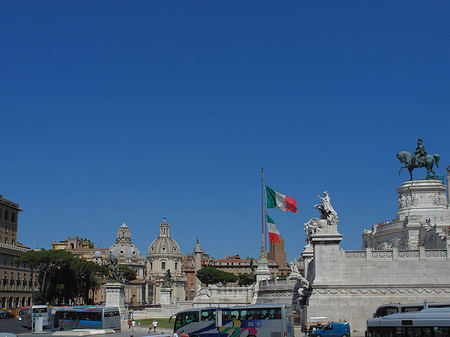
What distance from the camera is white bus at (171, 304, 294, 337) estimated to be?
3061cm

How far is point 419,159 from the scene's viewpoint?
212 ft

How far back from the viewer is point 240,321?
3106cm

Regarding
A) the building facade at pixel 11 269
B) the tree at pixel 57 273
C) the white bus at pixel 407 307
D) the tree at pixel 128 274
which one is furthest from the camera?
the tree at pixel 128 274

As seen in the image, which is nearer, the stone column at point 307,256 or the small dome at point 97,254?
the stone column at point 307,256

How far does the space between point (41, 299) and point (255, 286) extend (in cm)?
4662

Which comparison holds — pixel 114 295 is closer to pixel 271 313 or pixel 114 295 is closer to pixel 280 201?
pixel 280 201

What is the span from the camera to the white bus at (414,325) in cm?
2361

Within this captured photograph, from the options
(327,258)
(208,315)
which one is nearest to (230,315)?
(208,315)

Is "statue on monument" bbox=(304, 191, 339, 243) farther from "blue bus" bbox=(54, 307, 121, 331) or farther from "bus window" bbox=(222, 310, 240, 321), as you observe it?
"blue bus" bbox=(54, 307, 121, 331)

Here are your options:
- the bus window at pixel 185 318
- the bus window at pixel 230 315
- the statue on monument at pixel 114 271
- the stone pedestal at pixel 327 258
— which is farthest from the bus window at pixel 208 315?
the statue on monument at pixel 114 271

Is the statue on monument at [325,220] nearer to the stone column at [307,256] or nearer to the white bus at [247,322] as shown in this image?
the stone column at [307,256]

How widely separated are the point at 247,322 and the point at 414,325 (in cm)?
986

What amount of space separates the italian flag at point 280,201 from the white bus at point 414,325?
26704 mm

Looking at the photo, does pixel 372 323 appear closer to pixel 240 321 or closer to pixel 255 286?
pixel 240 321
